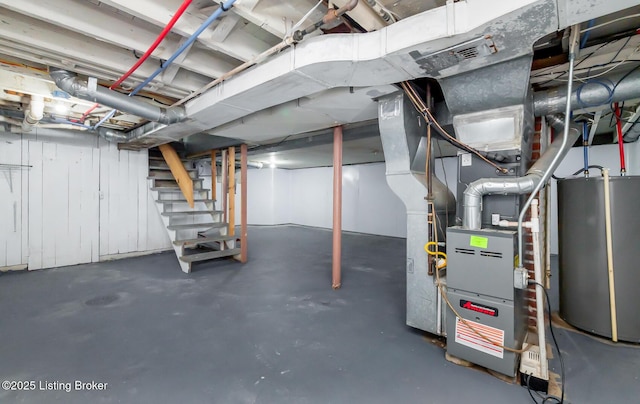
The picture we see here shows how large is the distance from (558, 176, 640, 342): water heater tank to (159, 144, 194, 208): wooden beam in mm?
5089

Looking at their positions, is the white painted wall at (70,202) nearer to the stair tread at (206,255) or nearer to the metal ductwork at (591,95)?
the stair tread at (206,255)

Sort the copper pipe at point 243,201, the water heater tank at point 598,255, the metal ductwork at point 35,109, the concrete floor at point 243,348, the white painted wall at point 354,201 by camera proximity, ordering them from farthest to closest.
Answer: the white painted wall at point 354,201 → the copper pipe at point 243,201 → the metal ductwork at point 35,109 → the water heater tank at point 598,255 → the concrete floor at point 243,348

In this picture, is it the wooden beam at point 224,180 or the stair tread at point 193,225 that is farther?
the wooden beam at point 224,180

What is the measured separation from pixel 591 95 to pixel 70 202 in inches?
250

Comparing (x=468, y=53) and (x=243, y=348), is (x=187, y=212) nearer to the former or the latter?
(x=243, y=348)

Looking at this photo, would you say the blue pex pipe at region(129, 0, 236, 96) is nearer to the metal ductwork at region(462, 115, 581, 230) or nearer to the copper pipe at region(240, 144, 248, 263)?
the metal ductwork at region(462, 115, 581, 230)

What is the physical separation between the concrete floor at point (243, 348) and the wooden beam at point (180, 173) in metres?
1.69

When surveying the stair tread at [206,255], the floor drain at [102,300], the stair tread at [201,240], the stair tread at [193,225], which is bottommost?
the floor drain at [102,300]

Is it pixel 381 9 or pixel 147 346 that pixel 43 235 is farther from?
pixel 381 9

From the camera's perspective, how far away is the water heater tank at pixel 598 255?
2100mm

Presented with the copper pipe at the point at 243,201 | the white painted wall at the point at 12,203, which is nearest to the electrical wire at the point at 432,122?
the copper pipe at the point at 243,201

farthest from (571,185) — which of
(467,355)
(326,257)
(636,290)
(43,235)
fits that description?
(43,235)

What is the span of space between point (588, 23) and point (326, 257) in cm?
421

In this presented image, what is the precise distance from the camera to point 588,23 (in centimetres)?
142
